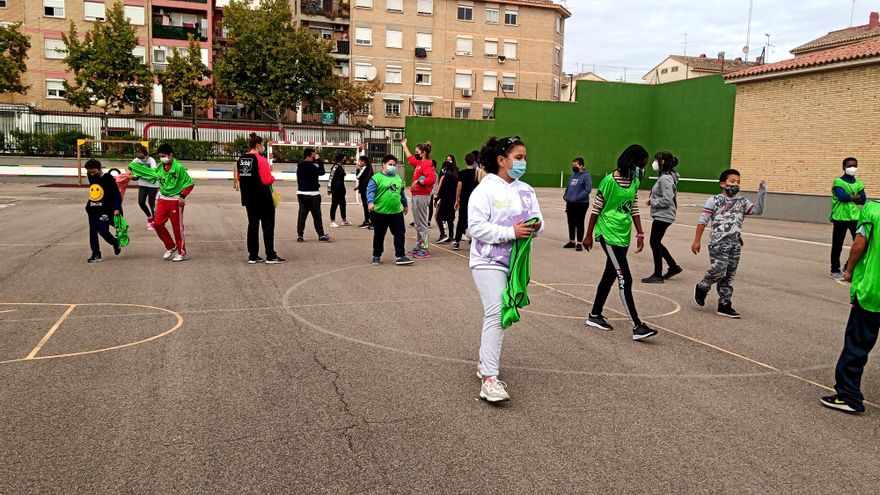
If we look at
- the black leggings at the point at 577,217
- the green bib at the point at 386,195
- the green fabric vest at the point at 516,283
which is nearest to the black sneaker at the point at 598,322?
the green fabric vest at the point at 516,283

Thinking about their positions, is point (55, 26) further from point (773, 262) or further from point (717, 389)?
point (717, 389)

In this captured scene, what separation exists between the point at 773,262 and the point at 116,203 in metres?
12.0

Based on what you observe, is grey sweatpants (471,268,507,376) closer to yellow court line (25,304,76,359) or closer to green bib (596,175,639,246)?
green bib (596,175,639,246)

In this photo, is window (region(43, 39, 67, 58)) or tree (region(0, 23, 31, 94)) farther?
window (region(43, 39, 67, 58))

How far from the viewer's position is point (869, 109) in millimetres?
22344

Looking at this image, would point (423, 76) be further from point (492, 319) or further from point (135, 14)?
point (492, 319)

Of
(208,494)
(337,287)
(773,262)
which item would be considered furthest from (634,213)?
(773,262)

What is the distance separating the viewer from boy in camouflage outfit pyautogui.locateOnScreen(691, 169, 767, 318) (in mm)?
8141

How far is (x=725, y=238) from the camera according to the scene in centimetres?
817

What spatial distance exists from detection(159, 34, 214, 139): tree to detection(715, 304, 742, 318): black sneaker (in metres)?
45.0

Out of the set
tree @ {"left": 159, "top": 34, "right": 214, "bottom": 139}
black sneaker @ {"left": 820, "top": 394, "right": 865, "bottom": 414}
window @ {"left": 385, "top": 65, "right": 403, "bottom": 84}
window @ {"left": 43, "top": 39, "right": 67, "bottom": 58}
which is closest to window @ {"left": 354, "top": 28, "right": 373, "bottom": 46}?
window @ {"left": 385, "top": 65, "right": 403, "bottom": 84}

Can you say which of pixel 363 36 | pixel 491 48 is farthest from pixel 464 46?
pixel 363 36

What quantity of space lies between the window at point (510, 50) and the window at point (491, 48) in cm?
95

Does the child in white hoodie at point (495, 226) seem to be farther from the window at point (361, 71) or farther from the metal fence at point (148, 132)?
the window at point (361, 71)
